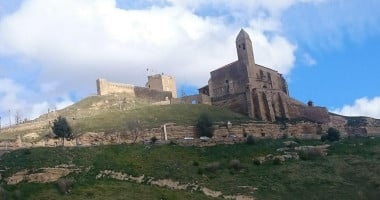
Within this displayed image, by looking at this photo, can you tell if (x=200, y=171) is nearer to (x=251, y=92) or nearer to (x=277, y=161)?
(x=277, y=161)

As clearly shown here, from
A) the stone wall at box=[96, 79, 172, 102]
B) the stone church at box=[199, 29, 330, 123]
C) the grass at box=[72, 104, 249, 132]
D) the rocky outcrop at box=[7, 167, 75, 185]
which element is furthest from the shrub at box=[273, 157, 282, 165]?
the stone wall at box=[96, 79, 172, 102]

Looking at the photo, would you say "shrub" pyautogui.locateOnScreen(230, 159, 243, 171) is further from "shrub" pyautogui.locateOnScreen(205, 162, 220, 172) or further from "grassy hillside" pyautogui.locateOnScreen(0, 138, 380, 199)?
"shrub" pyautogui.locateOnScreen(205, 162, 220, 172)

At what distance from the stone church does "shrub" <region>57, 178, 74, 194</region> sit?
103ft

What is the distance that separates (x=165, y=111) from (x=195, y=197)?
2882cm

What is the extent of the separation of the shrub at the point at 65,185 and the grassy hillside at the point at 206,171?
30 centimetres

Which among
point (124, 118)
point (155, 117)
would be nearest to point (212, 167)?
point (155, 117)

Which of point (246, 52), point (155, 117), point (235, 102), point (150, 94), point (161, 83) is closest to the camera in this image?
point (155, 117)

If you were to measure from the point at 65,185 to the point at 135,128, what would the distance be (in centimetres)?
2044

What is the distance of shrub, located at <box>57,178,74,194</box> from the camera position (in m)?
36.5

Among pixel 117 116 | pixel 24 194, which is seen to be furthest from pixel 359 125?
pixel 24 194

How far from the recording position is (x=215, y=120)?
60750mm

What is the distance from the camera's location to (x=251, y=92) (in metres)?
66.9

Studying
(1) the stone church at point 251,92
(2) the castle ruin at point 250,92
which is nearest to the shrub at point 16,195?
(1) the stone church at point 251,92

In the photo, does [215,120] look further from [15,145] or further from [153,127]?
[15,145]
